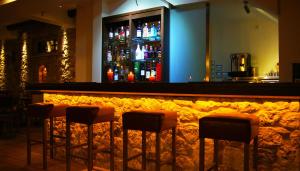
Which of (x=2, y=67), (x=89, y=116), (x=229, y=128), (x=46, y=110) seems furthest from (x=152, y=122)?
(x=2, y=67)

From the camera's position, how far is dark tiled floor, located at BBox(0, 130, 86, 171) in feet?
12.1

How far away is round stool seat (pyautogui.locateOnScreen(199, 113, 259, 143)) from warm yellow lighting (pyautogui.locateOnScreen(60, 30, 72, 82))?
19.4 ft

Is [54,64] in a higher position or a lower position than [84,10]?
lower

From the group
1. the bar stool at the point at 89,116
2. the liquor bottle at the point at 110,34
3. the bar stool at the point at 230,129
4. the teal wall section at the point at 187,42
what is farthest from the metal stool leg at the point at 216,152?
the liquor bottle at the point at 110,34

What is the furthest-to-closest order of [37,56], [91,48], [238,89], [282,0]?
[37,56], [91,48], [282,0], [238,89]

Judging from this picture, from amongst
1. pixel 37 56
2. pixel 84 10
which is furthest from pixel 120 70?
pixel 37 56

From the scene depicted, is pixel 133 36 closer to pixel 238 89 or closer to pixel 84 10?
pixel 84 10

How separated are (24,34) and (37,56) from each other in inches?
42.8

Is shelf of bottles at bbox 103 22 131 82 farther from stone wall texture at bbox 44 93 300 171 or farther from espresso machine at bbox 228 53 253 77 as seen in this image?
espresso machine at bbox 228 53 253 77

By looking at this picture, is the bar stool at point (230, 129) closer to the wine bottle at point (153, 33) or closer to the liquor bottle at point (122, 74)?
the wine bottle at point (153, 33)

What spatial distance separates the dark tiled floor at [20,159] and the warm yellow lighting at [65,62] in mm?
2458

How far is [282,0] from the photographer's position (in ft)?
13.5

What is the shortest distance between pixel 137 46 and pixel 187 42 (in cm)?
97

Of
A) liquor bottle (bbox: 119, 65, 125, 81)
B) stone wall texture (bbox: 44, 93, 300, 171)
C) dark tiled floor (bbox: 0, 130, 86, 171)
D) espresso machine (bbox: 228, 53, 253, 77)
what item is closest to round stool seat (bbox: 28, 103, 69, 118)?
stone wall texture (bbox: 44, 93, 300, 171)
